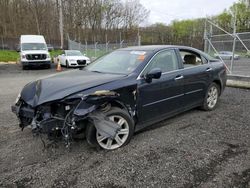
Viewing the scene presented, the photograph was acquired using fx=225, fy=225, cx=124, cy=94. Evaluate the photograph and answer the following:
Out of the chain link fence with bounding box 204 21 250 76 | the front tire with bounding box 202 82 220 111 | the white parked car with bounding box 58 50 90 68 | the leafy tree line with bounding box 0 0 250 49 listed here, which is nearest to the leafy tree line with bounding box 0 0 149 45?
the leafy tree line with bounding box 0 0 250 49

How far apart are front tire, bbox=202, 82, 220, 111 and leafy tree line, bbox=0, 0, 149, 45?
30.6m

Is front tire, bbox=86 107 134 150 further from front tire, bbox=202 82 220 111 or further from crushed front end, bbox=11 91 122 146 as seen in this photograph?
front tire, bbox=202 82 220 111

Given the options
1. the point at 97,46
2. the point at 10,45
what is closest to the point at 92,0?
the point at 10,45

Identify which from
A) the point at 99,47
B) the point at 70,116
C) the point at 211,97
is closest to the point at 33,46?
the point at 99,47

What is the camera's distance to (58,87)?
3.24 metres

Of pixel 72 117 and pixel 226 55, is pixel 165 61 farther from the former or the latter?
pixel 226 55

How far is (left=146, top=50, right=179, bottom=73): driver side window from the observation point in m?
3.96

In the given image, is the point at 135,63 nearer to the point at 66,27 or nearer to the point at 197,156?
the point at 197,156

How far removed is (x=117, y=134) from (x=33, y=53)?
13.9 metres

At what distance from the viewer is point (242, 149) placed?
3.38 m

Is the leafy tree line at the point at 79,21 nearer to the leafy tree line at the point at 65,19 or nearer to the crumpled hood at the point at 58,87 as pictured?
the leafy tree line at the point at 65,19

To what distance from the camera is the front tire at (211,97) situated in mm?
5164

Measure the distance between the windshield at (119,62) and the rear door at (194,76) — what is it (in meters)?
1.07

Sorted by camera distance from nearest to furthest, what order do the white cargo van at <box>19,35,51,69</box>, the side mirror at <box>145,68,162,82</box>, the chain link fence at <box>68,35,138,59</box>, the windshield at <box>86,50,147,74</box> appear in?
the side mirror at <box>145,68,162,82</box>, the windshield at <box>86,50,147,74</box>, the white cargo van at <box>19,35,51,69</box>, the chain link fence at <box>68,35,138,59</box>
